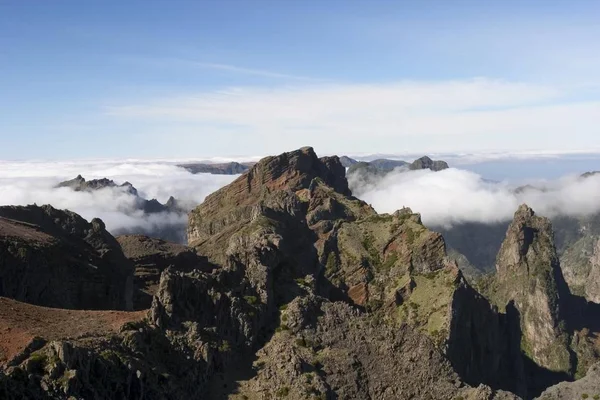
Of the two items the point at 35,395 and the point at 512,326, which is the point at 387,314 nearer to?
the point at 512,326

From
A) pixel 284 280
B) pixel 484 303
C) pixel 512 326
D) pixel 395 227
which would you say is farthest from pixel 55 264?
pixel 512 326

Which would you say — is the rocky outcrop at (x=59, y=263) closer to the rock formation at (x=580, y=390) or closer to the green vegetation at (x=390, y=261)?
the green vegetation at (x=390, y=261)

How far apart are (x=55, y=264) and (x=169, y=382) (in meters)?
55.3

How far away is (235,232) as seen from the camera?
16962 centimetres

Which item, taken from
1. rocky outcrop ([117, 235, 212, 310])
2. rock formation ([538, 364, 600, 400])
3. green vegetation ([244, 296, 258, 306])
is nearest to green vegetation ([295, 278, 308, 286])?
green vegetation ([244, 296, 258, 306])

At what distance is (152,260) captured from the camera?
142625mm

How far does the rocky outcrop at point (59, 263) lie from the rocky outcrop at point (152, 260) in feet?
17.3

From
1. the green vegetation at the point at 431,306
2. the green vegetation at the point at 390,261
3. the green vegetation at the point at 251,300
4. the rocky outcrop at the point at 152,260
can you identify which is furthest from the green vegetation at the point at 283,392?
the green vegetation at the point at 390,261

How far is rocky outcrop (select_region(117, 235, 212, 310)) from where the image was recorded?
132000 mm

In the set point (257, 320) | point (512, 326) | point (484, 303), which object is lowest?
point (512, 326)

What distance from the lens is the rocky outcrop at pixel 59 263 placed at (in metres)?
101

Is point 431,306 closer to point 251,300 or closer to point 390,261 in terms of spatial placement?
point 390,261

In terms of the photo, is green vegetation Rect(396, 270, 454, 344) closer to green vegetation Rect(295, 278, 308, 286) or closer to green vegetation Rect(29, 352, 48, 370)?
green vegetation Rect(295, 278, 308, 286)

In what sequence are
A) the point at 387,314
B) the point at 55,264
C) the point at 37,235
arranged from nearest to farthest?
the point at 55,264, the point at 37,235, the point at 387,314
